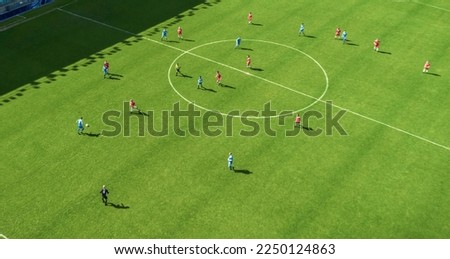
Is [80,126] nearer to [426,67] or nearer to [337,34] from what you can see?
[337,34]

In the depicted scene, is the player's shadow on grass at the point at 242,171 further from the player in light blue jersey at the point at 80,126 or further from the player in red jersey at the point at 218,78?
the player in light blue jersey at the point at 80,126

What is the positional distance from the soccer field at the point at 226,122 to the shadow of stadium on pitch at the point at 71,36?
27 centimetres

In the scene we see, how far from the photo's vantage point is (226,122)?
159ft

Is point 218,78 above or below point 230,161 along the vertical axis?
above

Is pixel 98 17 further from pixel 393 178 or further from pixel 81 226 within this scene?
pixel 393 178

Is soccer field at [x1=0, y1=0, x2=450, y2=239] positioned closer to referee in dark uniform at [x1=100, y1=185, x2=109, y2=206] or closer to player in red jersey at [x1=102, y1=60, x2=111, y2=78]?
referee in dark uniform at [x1=100, y1=185, x2=109, y2=206]

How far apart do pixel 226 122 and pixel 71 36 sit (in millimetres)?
26030

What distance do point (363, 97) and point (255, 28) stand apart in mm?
19073

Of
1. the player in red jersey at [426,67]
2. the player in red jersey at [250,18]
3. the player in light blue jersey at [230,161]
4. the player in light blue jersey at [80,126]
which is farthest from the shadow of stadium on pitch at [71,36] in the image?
the player in red jersey at [426,67]

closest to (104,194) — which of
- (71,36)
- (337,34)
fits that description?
(71,36)

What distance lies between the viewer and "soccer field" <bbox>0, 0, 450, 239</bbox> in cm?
3838

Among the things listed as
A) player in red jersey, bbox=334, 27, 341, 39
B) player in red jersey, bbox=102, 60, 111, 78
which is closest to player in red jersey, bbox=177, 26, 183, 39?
player in red jersey, bbox=102, 60, 111, 78

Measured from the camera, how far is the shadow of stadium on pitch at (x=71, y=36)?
55406mm

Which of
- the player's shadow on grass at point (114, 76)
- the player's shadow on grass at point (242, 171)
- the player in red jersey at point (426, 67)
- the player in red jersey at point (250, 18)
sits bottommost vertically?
the player's shadow on grass at point (242, 171)
